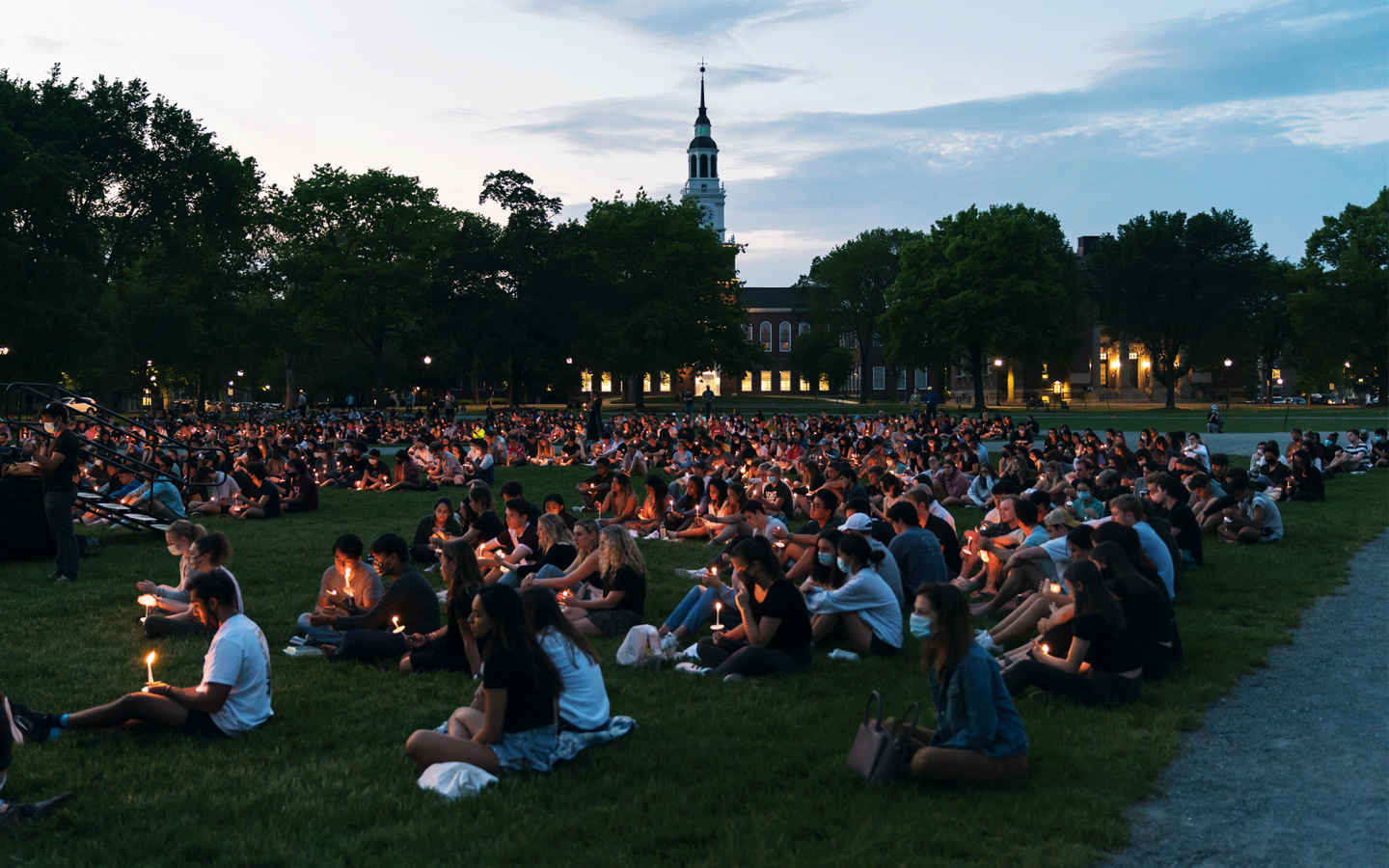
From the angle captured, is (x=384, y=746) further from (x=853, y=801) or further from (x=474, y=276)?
(x=474, y=276)

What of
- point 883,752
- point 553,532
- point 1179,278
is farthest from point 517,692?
point 1179,278

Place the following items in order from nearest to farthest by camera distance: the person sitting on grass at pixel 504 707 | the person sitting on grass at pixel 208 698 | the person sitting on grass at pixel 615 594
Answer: the person sitting on grass at pixel 504 707
the person sitting on grass at pixel 208 698
the person sitting on grass at pixel 615 594

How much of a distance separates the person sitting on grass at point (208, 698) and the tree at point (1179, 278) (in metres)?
68.6

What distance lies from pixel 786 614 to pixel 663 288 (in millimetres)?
61682

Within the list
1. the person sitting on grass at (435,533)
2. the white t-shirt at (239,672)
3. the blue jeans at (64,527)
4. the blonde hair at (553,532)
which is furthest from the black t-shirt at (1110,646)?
the blue jeans at (64,527)

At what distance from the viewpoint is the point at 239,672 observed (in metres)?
A: 6.40

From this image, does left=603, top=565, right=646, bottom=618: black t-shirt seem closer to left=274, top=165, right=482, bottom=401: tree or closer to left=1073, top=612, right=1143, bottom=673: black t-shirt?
left=1073, top=612, right=1143, bottom=673: black t-shirt

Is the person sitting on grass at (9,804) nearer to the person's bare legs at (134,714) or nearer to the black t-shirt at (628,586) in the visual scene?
the person's bare legs at (134,714)

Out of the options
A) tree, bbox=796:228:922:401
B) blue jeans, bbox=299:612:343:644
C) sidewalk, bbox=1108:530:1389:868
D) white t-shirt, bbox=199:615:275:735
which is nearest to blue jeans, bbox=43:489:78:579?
blue jeans, bbox=299:612:343:644

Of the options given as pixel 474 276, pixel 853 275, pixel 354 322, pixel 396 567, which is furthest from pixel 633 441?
pixel 853 275

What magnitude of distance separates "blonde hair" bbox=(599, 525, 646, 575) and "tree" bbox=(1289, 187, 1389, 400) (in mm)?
68660

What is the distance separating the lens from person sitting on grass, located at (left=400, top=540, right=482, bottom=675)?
23.8ft

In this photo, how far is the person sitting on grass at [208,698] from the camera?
6293 mm

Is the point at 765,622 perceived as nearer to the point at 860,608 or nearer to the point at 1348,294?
the point at 860,608
